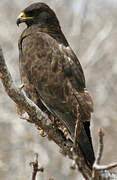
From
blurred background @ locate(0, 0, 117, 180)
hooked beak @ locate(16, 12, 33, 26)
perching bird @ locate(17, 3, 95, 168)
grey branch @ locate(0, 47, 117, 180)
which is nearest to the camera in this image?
grey branch @ locate(0, 47, 117, 180)

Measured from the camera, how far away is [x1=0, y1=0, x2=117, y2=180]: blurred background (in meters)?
11.1

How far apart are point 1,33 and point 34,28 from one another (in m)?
6.45

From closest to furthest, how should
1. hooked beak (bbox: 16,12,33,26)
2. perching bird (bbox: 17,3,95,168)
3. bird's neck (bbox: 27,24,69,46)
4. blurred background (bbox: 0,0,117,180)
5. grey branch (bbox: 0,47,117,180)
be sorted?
grey branch (bbox: 0,47,117,180) → perching bird (bbox: 17,3,95,168) → bird's neck (bbox: 27,24,69,46) → hooked beak (bbox: 16,12,33,26) → blurred background (bbox: 0,0,117,180)

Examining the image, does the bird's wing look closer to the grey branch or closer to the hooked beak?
the grey branch

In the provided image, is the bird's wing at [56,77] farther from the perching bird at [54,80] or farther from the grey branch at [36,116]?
the grey branch at [36,116]

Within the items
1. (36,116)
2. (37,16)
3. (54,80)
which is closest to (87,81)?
(37,16)

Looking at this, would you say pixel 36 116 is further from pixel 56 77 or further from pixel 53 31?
pixel 53 31

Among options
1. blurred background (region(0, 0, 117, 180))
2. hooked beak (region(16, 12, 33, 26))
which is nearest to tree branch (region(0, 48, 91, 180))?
hooked beak (region(16, 12, 33, 26))

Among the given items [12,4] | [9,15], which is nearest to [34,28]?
[9,15]

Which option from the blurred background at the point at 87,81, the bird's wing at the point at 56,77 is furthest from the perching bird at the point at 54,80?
the blurred background at the point at 87,81

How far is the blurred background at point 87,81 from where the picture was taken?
11.1 metres

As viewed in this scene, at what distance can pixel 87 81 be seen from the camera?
41.8 ft

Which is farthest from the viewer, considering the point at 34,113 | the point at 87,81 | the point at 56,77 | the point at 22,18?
the point at 87,81

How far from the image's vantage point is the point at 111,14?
14.3m
